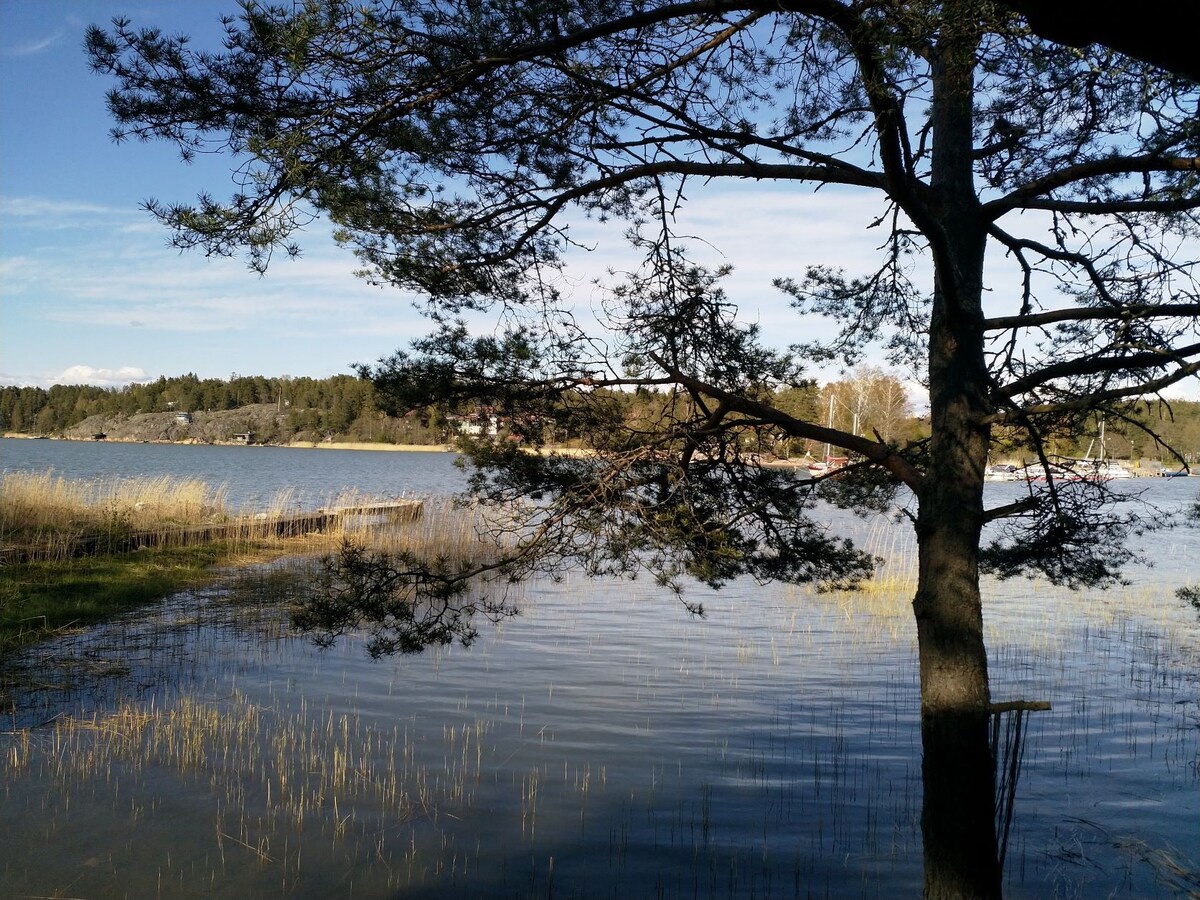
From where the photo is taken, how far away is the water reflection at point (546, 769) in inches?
242

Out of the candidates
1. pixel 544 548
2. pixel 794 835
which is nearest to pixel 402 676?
pixel 794 835

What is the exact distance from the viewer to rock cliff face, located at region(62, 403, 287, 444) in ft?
302

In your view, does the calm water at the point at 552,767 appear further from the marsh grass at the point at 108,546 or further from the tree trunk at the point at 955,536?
the tree trunk at the point at 955,536

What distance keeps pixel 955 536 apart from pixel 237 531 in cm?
1773

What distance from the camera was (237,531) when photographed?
1978cm

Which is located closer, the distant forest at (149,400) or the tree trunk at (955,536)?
the tree trunk at (955,536)

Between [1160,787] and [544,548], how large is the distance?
641 cm

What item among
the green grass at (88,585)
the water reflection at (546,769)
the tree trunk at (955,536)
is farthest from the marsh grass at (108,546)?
the tree trunk at (955,536)

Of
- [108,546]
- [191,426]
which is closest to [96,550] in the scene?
[108,546]

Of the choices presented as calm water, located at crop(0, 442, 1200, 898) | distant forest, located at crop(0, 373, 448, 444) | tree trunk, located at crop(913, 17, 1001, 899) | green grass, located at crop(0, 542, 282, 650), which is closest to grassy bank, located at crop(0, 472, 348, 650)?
green grass, located at crop(0, 542, 282, 650)

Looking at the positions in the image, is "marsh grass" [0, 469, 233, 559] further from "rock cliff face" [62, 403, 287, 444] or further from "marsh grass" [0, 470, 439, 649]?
"rock cliff face" [62, 403, 287, 444]

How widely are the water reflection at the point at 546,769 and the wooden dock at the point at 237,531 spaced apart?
3.54 metres

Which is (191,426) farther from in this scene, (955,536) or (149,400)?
(955,536)

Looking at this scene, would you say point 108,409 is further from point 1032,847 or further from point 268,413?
point 1032,847
